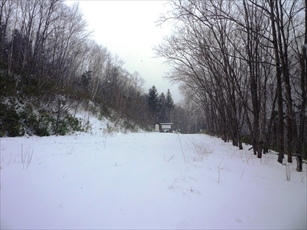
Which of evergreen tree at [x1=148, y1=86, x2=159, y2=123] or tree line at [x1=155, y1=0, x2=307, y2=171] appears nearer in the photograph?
tree line at [x1=155, y1=0, x2=307, y2=171]

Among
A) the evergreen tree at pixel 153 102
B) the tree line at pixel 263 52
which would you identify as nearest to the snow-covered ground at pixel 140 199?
the tree line at pixel 263 52

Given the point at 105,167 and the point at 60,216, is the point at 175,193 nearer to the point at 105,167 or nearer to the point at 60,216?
the point at 60,216

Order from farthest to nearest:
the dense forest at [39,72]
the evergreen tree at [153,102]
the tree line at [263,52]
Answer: the evergreen tree at [153,102]
the dense forest at [39,72]
the tree line at [263,52]

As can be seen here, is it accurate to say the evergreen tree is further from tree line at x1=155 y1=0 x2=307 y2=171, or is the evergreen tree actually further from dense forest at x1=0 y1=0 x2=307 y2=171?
tree line at x1=155 y1=0 x2=307 y2=171

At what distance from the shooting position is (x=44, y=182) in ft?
6.13

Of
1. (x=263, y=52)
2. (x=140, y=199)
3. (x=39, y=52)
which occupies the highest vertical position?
(x=39, y=52)

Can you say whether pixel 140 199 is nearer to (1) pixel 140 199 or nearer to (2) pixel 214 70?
(1) pixel 140 199

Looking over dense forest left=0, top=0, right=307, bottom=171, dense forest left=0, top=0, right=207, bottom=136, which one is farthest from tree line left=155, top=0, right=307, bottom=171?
dense forest left=0, top=0, right=207, bottom=136

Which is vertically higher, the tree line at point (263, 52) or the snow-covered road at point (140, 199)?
the tree line at point (263, 52)

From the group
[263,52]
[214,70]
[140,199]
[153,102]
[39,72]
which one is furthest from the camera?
[153,102]

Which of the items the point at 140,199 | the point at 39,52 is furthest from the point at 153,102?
the point at 140,199

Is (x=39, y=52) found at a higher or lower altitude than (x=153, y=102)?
lower

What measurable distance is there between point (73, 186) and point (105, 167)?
2.62 feet

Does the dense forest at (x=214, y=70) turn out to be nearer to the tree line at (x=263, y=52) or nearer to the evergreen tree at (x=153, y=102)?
the tree line at (x=263, y=52)
